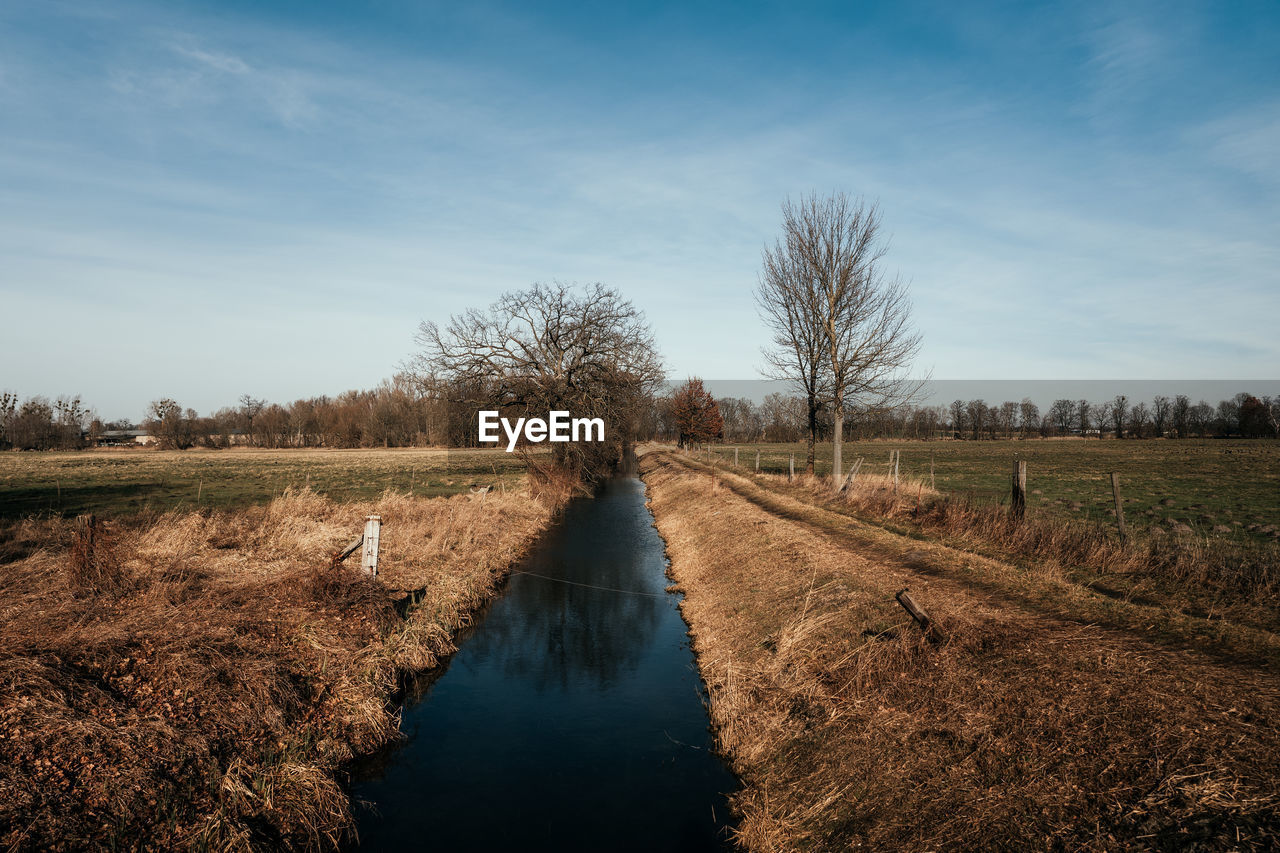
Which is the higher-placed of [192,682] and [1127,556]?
[1127,556]

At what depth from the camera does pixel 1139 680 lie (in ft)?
21.6

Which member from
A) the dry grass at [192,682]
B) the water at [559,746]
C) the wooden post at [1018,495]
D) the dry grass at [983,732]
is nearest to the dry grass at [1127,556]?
the wooden post at [1018,495]

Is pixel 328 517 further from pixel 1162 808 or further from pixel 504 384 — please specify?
pixel 1162 808

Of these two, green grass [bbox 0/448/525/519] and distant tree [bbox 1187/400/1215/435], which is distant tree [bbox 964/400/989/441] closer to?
distant tree [bbox 1187/400/1215/435]

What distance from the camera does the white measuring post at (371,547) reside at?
41.8 feet

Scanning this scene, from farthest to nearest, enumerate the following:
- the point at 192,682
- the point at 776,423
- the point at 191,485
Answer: the point at 776,423 → the point at 191,485 → the point at 192,682

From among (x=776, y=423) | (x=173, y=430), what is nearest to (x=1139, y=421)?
(x=776, y=423)

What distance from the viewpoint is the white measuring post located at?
501 inches

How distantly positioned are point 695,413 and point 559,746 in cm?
6582

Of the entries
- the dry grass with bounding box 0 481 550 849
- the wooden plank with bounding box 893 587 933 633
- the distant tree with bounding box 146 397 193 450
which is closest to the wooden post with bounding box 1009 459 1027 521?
the wooden plank with bounding box 893 587 933 633

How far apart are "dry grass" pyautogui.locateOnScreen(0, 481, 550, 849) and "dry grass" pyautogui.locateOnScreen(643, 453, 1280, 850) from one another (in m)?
4.80

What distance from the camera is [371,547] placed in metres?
12.8

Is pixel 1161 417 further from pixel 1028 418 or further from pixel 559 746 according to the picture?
pixel 559 746

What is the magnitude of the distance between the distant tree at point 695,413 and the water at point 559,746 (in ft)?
192
